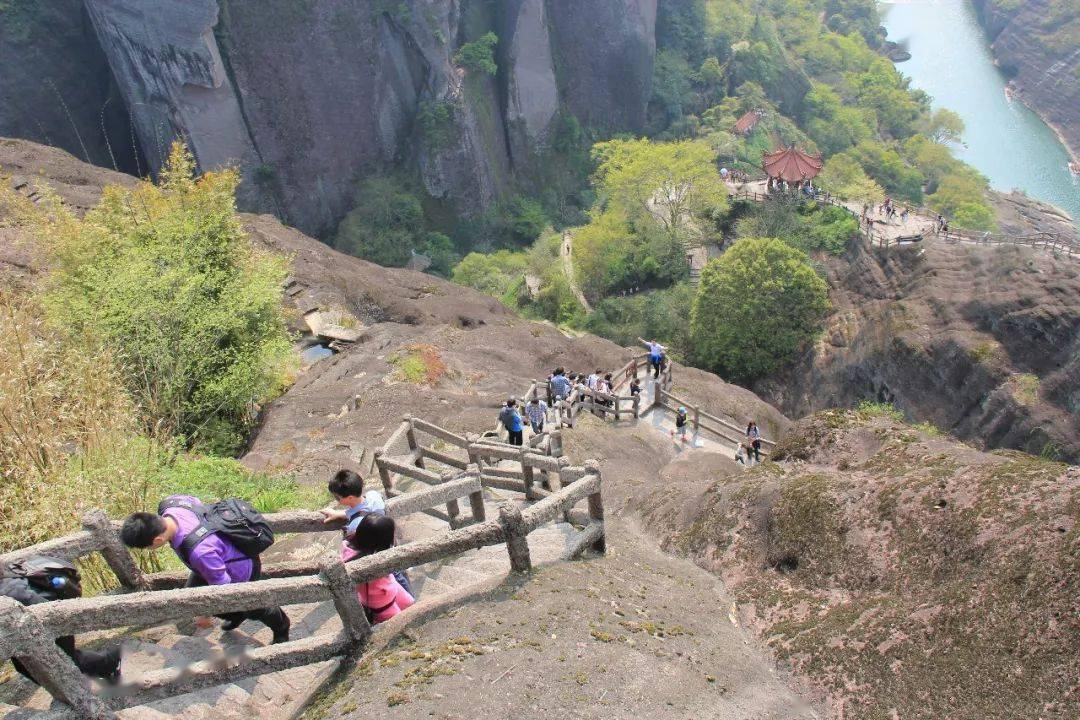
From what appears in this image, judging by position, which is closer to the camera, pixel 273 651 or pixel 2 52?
pixel 273 651

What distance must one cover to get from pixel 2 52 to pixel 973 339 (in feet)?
197

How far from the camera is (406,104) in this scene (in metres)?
65.1

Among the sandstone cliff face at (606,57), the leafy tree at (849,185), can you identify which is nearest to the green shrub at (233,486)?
the leafy tree at (849,185)

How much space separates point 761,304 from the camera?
36125 millimetres

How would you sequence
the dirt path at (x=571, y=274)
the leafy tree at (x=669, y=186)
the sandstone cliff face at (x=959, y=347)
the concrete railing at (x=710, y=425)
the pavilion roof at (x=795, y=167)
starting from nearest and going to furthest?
1. the concrete railing at (x=710, y=425)
2. the sandstone cliff face at (x=959, y=347)
3. the pavilion roof at (x=795, y=167)
4. the leafy tree at (x=669, y=186)
5. the dirt path at (x=571, y=274)

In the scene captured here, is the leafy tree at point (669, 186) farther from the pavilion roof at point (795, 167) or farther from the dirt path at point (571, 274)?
the dirt path at point (571, 274)

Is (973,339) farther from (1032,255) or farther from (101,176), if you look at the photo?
(101,176)

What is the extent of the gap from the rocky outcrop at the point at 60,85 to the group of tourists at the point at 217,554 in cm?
5015

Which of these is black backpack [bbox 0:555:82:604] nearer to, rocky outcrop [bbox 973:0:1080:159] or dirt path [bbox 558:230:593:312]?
dirt path [bbox 558:230:593:312]

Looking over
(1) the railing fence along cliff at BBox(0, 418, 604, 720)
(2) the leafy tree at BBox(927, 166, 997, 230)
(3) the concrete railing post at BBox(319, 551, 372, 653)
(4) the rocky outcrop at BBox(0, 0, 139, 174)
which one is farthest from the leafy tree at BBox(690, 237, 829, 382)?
(4) the rocky outcrop at BBox(0, 0, 139, 174)

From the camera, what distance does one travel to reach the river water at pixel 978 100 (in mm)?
84125

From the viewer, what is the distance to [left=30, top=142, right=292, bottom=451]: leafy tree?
1585 centimetres

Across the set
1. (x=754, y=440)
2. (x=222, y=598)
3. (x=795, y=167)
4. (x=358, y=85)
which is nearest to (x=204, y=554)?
(x=222, y=598)

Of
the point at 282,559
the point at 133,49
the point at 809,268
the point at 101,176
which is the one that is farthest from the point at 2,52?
the point at 282,559
